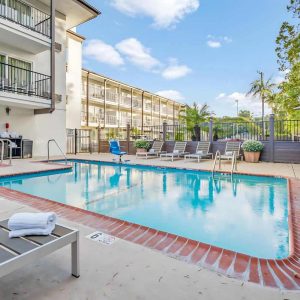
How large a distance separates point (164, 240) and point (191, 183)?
471 cm

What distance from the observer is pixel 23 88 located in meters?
12.6

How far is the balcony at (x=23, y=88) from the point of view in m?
11.2

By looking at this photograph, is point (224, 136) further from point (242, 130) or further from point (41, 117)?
point (41, 117)

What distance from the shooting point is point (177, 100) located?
3959cm

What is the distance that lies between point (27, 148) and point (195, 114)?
10784 millimetres

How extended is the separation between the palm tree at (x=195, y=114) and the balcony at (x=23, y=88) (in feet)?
29.6

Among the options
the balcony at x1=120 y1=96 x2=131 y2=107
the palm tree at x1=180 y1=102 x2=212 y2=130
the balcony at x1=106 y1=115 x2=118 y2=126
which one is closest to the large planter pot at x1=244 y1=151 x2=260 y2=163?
the palm tree at x1=180 y1=102 x2=212 y2=130

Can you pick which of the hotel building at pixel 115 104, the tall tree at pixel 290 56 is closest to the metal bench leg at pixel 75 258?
the tall tree at pixel 290 56

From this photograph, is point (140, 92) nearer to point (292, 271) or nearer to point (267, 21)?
point (267, 21)

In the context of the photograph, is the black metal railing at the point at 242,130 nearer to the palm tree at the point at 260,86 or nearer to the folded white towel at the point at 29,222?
the folded white towel at the point at 29,222

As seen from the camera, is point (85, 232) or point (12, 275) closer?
point (12, 275)

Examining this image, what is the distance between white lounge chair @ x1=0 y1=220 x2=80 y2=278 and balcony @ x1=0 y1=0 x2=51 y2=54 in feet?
38.5

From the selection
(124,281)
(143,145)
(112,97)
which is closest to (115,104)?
(112,97)

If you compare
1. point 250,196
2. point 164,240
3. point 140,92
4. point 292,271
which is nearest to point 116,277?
point 164,240
